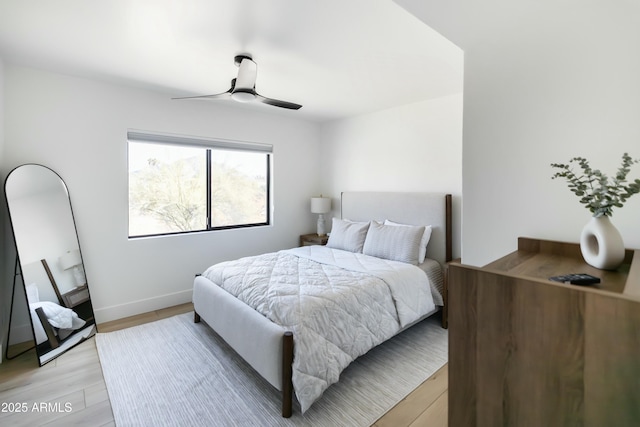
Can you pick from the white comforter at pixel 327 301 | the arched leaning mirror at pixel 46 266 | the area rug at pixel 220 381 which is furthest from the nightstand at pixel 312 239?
the arched leaning mirror at pixel 46 266

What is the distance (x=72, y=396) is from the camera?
1.92m

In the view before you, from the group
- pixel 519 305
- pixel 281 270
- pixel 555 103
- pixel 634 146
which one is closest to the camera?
pixel 519 305

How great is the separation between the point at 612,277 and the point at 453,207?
246 cm

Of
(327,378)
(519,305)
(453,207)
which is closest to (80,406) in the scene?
(327,378)

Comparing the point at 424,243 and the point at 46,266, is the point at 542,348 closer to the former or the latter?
the point at 424,243

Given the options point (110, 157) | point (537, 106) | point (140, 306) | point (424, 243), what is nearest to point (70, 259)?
point (140, 306)

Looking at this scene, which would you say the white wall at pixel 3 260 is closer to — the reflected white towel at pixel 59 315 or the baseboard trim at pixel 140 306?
the reflected white towel at pixel 59 315

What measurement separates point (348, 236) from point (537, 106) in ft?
8.24

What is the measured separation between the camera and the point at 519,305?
2.52 feet

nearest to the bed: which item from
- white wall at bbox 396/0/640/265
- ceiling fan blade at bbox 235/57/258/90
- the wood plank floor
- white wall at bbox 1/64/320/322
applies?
the wood plank floor

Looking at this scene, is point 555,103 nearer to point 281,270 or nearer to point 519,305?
point 519,305

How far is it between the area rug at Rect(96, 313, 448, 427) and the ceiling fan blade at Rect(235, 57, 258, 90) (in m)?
2.17

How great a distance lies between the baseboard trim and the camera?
2979mm

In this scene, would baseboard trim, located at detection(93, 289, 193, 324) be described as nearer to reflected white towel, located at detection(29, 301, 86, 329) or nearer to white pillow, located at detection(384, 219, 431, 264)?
reflected white towel, located at detection(29, 301, 86, 329)
